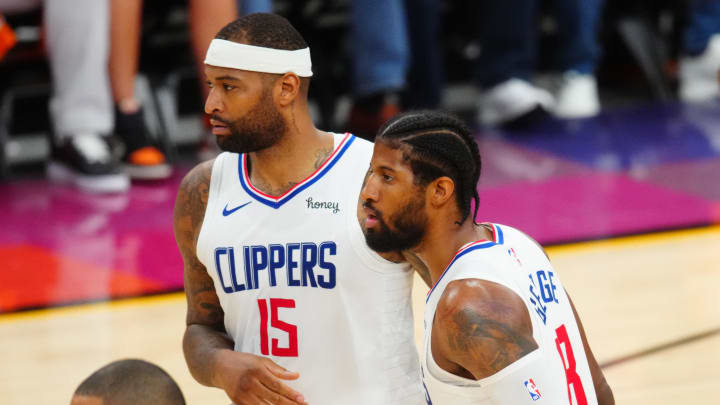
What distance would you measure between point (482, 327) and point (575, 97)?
199 inches

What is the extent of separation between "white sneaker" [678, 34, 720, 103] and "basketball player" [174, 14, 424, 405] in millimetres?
5112

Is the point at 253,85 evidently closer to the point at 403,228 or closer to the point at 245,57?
the point at 245,57

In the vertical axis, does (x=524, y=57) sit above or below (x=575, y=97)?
above

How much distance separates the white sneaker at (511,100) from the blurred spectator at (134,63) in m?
1.86

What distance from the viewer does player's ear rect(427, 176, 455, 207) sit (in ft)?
7.48

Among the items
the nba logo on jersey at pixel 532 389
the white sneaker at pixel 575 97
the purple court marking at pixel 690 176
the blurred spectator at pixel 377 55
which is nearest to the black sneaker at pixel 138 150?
the blurred spectator at pixel 377 55

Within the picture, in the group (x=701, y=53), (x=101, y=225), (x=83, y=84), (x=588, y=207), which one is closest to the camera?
(x=101, y=225)

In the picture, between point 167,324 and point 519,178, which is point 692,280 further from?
point 167,324

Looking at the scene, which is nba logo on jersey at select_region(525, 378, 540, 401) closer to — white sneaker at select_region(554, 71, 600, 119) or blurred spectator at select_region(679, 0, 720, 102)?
white sneaker at select_region(554, 71, 600, 119)

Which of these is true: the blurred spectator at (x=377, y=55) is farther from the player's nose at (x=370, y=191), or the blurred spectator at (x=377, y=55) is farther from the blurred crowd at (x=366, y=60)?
the player's nose at (x=370, y=191)

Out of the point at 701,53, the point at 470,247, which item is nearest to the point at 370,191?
the point at 470,247

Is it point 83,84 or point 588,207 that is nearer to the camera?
point 588,207

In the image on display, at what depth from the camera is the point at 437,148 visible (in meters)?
2.29

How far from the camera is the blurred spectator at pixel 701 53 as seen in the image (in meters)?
7.20
